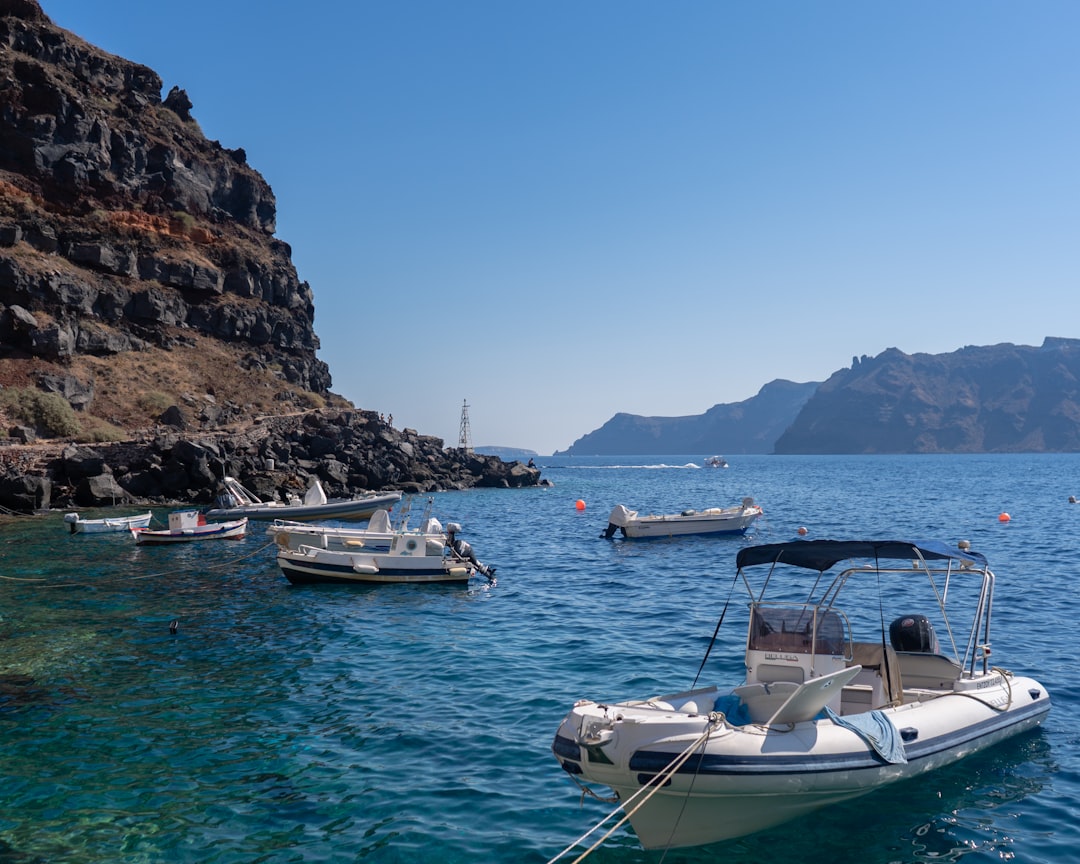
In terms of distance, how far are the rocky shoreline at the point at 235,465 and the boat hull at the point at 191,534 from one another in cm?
1429

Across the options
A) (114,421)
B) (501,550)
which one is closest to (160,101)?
(114,421)

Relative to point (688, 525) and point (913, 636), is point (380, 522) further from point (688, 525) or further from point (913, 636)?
point (913, 636)

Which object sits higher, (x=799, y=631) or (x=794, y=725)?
(x=799, y=631)

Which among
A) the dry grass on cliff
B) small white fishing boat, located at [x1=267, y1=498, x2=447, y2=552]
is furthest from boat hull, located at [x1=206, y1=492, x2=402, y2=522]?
the dry grass on cliff

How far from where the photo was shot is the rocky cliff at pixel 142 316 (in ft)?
175

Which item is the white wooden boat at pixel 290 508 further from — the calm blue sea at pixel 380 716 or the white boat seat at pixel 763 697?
the white boat seat at pixel 763 697

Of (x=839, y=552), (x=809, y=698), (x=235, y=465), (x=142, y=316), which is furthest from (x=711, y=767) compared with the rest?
(x=142, y=316)

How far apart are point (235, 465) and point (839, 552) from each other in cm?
4968

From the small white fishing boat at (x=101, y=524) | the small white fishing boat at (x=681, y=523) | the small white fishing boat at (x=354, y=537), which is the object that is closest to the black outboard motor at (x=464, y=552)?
the small white fishing boat at (x=354, y=537)

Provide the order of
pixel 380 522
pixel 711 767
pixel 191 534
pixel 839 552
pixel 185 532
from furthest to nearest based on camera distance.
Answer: pixel 191 534 < pixel 185 532 < pixel 380 522 < pixel 839 552 < pixel 711 767

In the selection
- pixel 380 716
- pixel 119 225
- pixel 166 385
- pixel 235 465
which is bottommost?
pixel 380 716

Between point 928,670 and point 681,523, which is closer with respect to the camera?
point 928,670

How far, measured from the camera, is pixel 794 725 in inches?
338

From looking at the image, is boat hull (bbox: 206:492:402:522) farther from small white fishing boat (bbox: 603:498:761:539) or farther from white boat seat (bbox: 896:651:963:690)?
white boat seat (bbox: 896:651:963:690)
